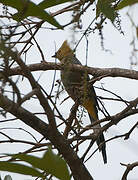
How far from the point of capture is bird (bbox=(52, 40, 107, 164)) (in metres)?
0.91

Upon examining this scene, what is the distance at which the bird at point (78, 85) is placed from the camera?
35.7 inches

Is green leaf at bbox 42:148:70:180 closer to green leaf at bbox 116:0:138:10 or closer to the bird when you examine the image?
the bird

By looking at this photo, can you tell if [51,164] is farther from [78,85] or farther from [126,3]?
[78,85]

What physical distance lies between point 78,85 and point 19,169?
1031 millimetres

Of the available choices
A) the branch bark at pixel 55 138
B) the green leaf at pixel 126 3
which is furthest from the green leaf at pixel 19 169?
the green leaf at pixel 126 3

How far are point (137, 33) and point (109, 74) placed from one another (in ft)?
1.47

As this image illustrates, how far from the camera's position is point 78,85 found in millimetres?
1785

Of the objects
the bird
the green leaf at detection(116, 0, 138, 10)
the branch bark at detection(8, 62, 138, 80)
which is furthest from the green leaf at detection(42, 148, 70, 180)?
the branch bark at detection(8, 62, 138, 80)

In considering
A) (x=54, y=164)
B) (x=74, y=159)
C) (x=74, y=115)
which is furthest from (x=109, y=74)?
(x=54, y=164)

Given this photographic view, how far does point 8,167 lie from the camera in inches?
31.0

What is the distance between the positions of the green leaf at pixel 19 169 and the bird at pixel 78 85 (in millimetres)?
178

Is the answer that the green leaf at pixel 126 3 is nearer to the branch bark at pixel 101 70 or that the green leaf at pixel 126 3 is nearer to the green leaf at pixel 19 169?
the branch bark at pixel 101 70

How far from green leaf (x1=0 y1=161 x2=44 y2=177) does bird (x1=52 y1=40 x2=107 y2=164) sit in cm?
18

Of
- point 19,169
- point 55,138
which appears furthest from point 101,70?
point 19,169
